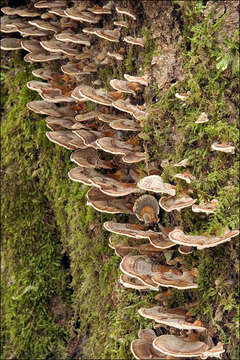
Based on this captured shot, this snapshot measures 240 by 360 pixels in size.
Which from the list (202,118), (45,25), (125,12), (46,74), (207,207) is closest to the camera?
(207,207)

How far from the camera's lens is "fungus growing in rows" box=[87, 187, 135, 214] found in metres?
3.04

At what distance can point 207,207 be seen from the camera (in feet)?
8.57

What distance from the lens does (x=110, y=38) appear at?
327 cm

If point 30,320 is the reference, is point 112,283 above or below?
above

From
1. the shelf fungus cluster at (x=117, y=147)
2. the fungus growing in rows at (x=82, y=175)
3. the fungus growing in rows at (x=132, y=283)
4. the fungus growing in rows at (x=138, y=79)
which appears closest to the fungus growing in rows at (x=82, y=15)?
the shelf fungus cluster at (x=117, y=147)

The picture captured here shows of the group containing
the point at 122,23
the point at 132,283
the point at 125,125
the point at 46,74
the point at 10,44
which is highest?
the point at 122,23

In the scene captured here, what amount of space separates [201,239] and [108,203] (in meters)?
0.81

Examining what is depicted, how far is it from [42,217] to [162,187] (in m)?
2.08

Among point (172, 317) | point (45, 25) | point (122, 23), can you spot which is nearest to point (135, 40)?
point (122, 23)

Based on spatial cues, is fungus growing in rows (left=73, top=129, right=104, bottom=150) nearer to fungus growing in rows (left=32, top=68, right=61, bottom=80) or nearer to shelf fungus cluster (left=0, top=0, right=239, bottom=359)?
shelf fungus cluster (left=0, top=0, right=239, bottom=359)

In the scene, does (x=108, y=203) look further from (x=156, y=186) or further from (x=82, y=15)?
(x=82, y=15)

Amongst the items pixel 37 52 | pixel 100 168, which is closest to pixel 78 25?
pixel 37 52

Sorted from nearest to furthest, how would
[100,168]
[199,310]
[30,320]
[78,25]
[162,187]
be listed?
[162,187] → [199,310] → [100,168] → [78,25] → [30,320]

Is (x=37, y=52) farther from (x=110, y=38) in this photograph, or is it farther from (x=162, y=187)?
(x=162, y=187)
